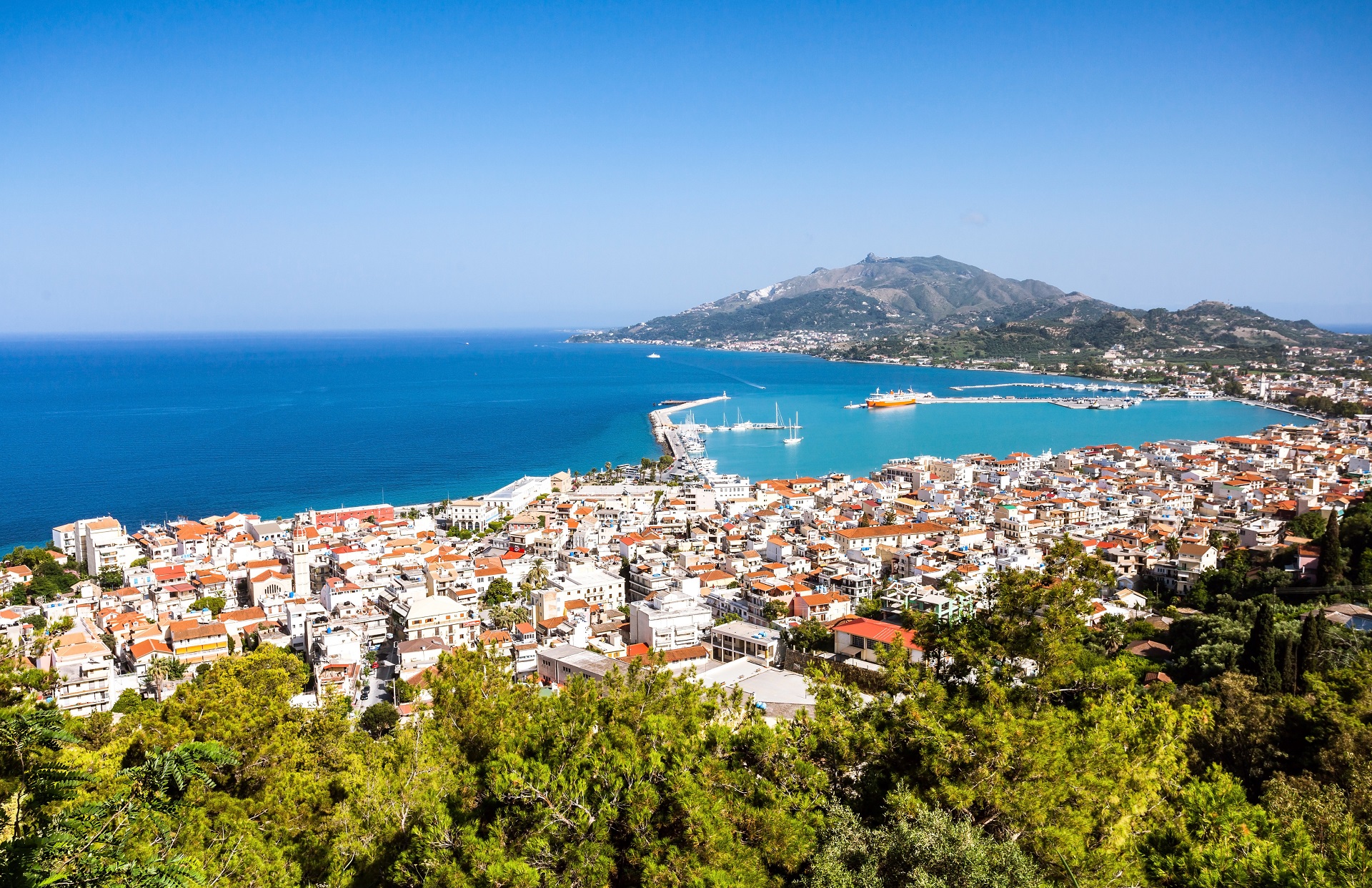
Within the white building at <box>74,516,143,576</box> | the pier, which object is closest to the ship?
the pier

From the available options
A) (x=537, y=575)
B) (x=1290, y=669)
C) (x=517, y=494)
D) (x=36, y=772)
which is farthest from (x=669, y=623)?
(x=517, y=494)

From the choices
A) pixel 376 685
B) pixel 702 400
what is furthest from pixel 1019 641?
pixel 702 400

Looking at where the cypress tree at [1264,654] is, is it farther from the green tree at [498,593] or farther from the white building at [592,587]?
the green tree at [498,593]

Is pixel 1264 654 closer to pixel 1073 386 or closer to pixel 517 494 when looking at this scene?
pixel 517 494

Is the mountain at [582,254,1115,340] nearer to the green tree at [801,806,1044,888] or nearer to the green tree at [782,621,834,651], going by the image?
the green tree at [782,621,834,651]

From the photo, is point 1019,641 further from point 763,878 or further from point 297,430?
point 297,430

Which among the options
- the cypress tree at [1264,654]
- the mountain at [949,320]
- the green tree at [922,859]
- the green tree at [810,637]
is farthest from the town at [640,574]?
the mountain at [949,320]
